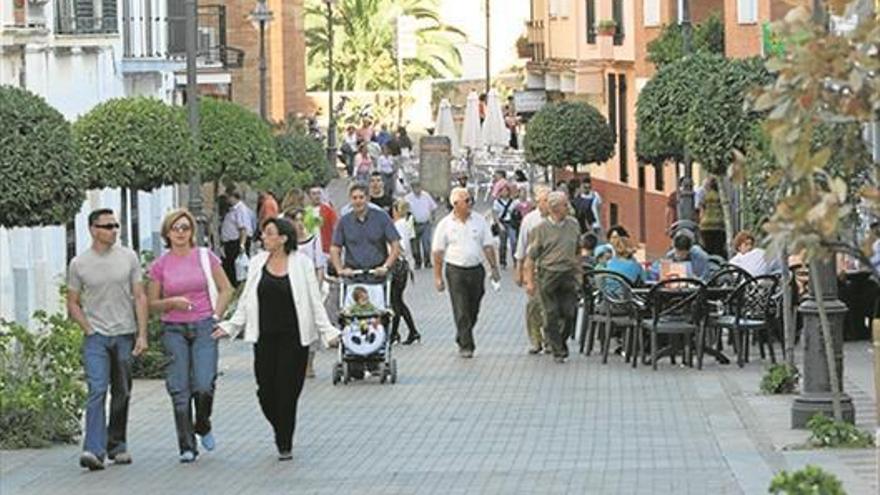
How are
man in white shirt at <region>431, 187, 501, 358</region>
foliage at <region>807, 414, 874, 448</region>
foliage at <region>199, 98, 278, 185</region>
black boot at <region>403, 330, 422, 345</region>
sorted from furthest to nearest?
foliage at <region>199, 98, 278, 185</region>, black boot at <region>403, 330, 422, 345</region>, man in white shirt at <region>431, 187, 501, 358</region>, foliage at <region>807, 414, 874, 448</region>

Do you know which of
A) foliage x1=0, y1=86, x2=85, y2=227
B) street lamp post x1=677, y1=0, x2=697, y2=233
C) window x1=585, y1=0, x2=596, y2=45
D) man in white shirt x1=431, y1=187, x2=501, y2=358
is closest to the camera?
foliage x1=0, y1=86, x2=85, y2=227

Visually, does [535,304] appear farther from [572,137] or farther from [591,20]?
[591,20]

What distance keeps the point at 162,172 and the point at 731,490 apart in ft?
43.4

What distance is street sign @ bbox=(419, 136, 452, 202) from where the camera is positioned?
58.7 m

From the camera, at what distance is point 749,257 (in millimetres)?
26156

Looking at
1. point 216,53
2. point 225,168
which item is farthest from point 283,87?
point 225,168

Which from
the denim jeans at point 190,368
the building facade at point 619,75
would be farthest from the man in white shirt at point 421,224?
the denim jeans at point 190,368

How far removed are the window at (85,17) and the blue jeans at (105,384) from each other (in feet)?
53.9

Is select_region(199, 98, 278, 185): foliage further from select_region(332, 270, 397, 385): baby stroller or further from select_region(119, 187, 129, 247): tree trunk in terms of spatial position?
select_region(332, 270, 397, 385): baby stroller

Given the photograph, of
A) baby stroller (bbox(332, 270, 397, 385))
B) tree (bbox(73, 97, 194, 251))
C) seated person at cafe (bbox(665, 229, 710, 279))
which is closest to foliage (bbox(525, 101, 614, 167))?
tree (bbox(73, 97, 194, 251))

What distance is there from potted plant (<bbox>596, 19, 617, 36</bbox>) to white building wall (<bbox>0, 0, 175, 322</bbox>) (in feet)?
35.2

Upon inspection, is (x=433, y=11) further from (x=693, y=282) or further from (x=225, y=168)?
(x=693, y=282)

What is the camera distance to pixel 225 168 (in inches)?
1416

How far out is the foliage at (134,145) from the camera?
89.5ft
